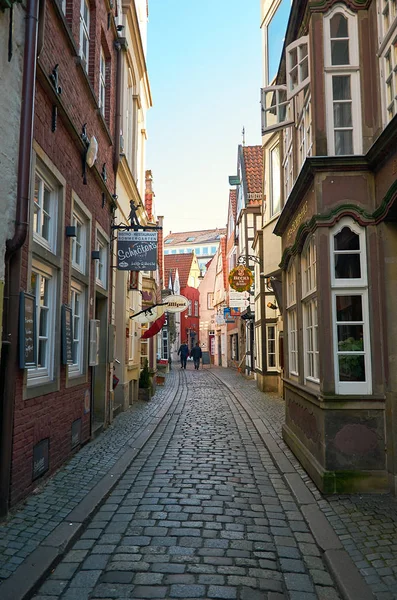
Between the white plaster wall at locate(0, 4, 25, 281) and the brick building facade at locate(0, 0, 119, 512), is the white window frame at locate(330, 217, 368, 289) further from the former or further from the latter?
the white plaster wall at locate(0, 4, 25, 281)

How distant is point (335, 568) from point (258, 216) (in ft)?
64.1

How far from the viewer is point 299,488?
19.0 feet

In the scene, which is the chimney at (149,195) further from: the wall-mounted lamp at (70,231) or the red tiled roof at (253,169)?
the wall-mounted lamp at (70,231)

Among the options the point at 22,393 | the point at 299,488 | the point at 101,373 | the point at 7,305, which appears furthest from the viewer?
the point at 101,373

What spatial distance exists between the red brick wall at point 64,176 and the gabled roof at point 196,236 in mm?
72559

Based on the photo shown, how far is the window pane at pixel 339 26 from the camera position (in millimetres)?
6148

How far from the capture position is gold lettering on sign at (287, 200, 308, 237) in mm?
6902

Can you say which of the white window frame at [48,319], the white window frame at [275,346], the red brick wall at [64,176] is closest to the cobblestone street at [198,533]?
the red brick wall at [64,176]

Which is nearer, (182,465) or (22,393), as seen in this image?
(22,393)

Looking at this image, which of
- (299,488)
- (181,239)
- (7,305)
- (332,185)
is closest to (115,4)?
(332,185)

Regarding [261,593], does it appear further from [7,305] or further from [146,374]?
[146,374]

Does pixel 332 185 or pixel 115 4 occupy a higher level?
pixel 115 4

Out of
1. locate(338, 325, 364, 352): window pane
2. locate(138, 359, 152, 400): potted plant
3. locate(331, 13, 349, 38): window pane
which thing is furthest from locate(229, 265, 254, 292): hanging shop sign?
locate(338, 325, 364, 352): window pane

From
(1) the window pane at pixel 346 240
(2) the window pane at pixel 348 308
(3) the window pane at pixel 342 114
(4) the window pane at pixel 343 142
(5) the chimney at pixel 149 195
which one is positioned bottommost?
(2) the window pane at pixel 348 308
